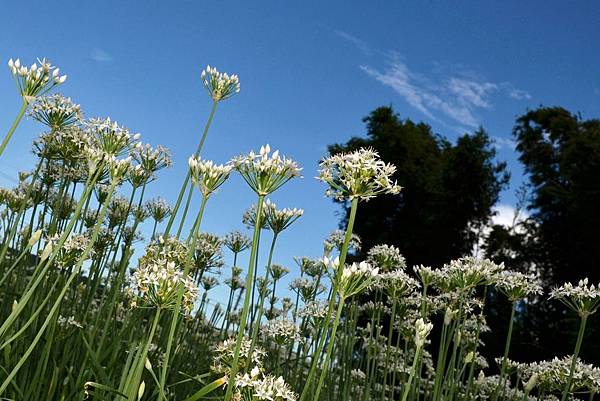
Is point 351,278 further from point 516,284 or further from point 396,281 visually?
point 516,284

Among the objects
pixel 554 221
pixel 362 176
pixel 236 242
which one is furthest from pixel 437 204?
pixel 362 176

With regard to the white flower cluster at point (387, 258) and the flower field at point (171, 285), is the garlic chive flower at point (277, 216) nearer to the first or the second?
the flower field at point (171, 285)

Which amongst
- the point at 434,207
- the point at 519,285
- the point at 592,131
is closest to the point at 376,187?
the point at 519,285

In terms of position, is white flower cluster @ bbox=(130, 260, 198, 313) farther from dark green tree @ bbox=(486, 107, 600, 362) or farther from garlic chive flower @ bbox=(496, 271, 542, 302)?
dark green tree @ bbox=(486, 107, 600, 362)

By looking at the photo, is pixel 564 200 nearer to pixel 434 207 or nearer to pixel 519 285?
pixel 434 207

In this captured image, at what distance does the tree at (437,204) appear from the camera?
3472 cm

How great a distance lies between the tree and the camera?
114 feet

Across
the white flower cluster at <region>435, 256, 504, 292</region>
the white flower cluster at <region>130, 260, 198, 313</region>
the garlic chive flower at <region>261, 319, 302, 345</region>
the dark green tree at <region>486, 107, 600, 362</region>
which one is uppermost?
the dark green tree at <region>486, 107, 600, 362</region>

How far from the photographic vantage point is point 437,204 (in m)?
35.2

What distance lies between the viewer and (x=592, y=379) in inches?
215

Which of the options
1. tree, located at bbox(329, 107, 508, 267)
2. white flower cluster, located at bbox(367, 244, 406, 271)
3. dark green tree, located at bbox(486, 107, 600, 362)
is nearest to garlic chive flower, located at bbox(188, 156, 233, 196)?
white flower cluster, located at bbox(367, 244, 406, 271)

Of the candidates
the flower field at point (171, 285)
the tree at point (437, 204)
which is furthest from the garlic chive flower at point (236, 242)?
the tree at point (437, 204)

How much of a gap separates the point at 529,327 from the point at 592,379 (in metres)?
24.5

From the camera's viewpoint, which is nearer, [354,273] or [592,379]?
[354,273]
